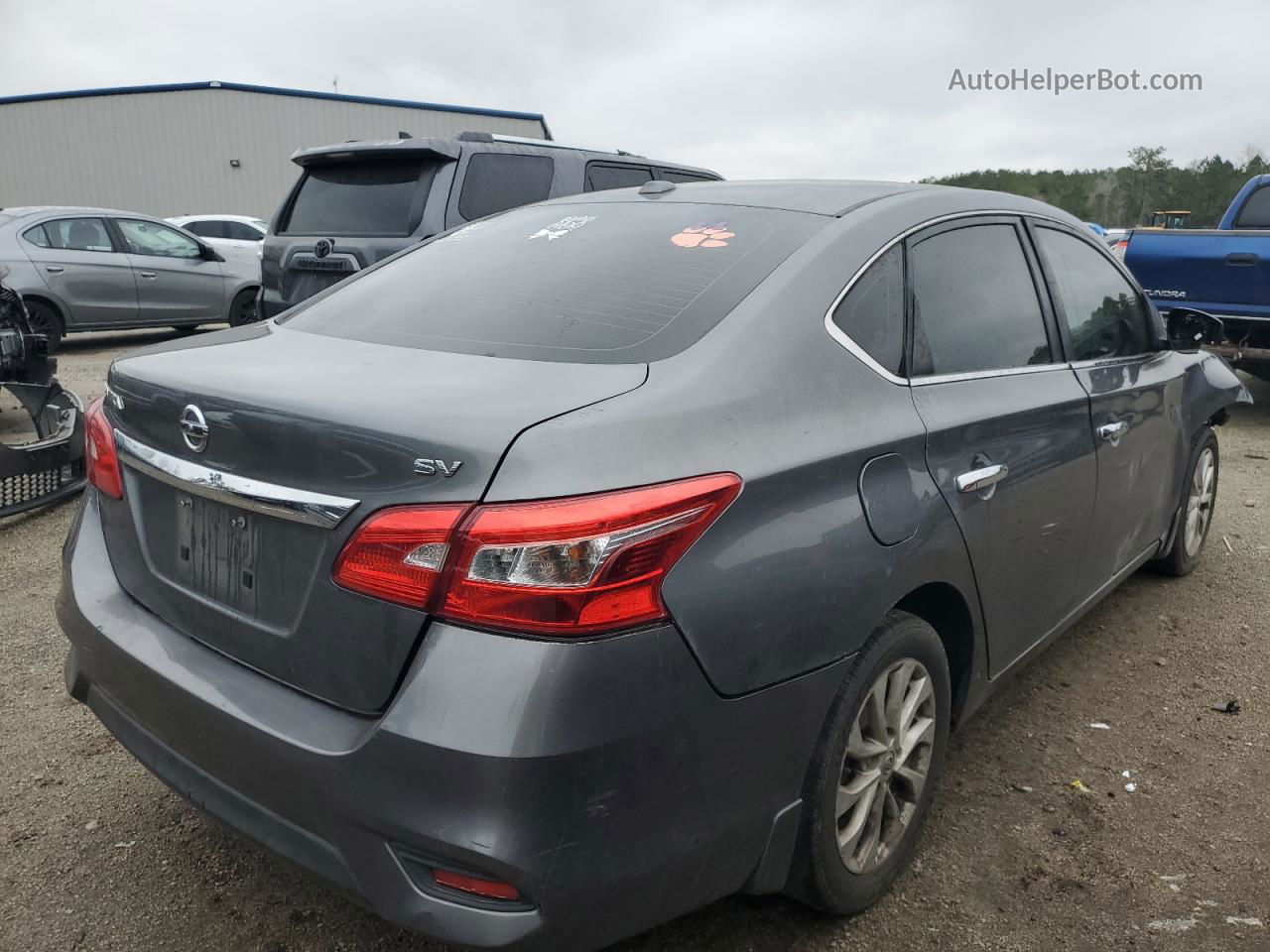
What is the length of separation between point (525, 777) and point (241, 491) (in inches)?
29.6

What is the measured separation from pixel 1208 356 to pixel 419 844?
4.07 metres

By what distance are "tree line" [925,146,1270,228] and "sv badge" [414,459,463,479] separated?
42.5 m

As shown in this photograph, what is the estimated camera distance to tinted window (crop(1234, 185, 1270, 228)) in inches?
359

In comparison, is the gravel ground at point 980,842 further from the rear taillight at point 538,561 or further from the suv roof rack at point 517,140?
the suv roof rack at point 517,140

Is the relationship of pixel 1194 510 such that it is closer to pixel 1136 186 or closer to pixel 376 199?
pixel 376 199

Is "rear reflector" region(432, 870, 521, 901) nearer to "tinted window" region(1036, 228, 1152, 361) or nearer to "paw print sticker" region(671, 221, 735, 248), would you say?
"paw print sticker" region(671, 221, 735, 248)

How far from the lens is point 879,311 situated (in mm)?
2268

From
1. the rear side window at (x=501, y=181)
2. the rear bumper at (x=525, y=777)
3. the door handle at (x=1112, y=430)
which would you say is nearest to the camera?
the rear bumper at (x=525, y=777)

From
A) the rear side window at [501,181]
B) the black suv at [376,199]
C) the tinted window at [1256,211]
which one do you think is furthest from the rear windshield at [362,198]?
the tinted window at [1256,211]

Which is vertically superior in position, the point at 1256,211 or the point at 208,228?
the point at 1256,211

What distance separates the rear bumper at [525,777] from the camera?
1.53 meters

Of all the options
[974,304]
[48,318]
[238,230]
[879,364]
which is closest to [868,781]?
[879,364]

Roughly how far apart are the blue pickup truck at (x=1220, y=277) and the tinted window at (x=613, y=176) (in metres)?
3.93

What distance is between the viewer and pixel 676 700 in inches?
64.2
